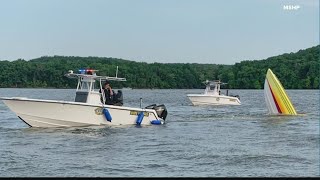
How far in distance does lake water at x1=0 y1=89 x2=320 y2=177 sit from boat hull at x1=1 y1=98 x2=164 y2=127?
A: 488 mm

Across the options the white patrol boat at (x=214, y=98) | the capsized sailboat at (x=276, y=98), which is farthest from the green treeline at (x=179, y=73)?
the capsized sailboat at (x=276, y=98)

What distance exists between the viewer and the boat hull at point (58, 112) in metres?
23.4

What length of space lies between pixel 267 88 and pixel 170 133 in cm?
1279

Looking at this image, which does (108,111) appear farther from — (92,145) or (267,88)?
(267,88)

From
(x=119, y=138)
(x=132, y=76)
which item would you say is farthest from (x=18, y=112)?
(x=132, y=76)

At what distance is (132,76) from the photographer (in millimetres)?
159750

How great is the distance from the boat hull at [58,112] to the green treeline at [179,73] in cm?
10967

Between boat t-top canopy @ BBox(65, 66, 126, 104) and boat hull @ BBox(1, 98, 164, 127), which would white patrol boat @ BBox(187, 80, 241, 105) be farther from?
boat hull @ BBox(1, 98, 164, 127)

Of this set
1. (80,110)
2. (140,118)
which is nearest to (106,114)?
(80,110)

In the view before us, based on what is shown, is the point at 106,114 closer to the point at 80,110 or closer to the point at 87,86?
the point at 80,110

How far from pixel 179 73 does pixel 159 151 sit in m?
165

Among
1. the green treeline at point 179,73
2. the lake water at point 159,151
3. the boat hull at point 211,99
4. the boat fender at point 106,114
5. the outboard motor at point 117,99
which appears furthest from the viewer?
the green treeline at point 179,73

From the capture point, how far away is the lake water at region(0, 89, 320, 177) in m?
13.8

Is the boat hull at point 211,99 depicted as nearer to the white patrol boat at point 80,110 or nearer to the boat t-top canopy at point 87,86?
the white patrol boat at point 80,110
